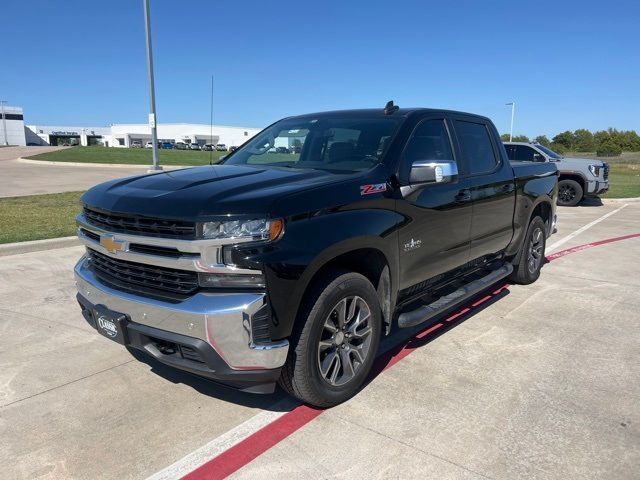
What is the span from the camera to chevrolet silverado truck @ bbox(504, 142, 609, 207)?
1508 centimetres

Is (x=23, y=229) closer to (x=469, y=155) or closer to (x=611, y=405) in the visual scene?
(x=469, y=155)

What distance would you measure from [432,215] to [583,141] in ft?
281

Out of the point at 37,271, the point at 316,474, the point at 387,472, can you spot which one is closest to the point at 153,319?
the point at 316,474

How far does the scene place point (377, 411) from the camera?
3.34m

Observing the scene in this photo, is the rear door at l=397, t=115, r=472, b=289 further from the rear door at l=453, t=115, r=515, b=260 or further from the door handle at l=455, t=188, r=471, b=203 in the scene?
the rear door at l=453, t=115, r=515, b=260

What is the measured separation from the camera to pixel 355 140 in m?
4.12

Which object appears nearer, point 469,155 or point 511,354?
point 511,354

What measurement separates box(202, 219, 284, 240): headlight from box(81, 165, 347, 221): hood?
0.05 m

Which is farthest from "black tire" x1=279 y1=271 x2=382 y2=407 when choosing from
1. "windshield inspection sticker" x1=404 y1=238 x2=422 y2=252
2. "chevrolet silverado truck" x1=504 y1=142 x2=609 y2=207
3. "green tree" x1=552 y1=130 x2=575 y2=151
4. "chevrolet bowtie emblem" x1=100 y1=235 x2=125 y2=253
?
"green tree" x1=552 y1=130 x2=575 y2=151

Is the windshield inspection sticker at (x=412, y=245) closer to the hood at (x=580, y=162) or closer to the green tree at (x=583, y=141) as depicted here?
the hood at (x=580, y=162)

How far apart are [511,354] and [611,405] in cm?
93

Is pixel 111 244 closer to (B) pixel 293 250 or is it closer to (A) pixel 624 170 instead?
(B) pixel 293 250

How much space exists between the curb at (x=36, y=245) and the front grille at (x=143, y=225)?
4.86 m

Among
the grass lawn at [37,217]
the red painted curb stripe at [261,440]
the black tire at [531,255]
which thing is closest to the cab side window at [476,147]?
the black tire at [531,255]
